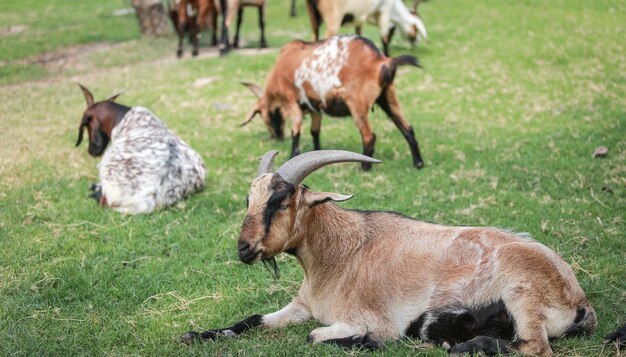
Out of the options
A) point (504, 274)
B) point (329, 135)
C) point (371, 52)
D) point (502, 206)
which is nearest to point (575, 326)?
point (504, 274)

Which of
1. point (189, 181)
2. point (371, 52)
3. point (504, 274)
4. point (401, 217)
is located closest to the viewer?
point (504, 274)

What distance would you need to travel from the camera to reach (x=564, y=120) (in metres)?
10.8

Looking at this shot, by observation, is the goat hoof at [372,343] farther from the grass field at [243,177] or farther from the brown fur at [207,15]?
the brown fur at [207,15]

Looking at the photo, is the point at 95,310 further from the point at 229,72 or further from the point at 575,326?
the point at 229,72

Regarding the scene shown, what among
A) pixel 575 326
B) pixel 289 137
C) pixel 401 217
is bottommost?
pixel 289 137

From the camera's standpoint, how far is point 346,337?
15.9ft

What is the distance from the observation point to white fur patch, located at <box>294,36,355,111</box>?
29.9ft

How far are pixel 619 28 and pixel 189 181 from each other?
1299cm

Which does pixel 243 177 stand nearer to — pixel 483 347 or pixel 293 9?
pixel 483 347

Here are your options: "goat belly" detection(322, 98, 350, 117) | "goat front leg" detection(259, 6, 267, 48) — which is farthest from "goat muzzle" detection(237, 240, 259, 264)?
"goat front leg" detection(259, 6, 267, 48)

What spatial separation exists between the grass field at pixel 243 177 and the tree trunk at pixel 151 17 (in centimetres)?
106

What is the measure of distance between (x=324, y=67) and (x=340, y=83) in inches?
13.9

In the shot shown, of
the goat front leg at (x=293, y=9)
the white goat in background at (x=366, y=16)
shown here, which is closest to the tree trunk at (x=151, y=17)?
the goat front leg at (x=293, y=9)

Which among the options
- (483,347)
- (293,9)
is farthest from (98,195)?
(293,9)
